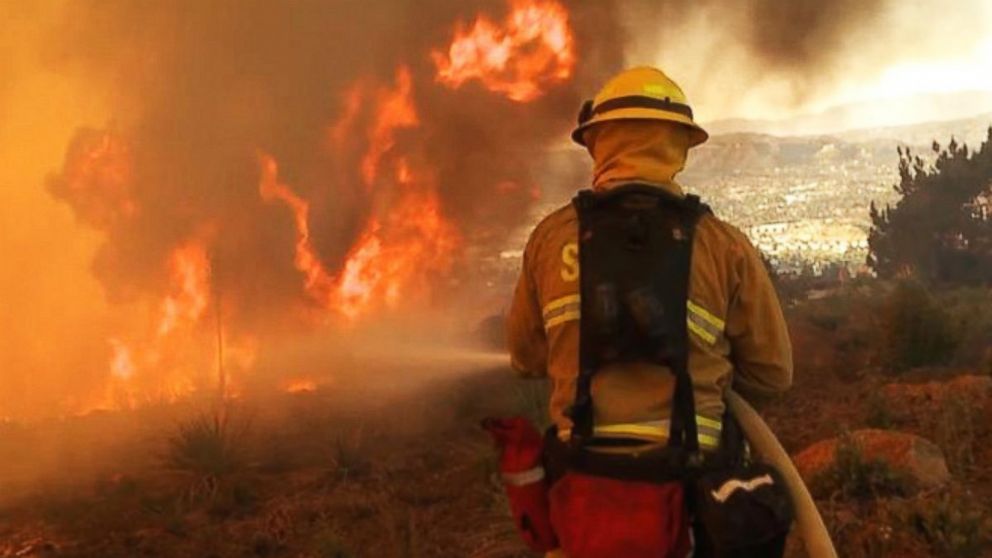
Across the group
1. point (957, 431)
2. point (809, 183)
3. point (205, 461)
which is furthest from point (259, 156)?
point (809, 183)

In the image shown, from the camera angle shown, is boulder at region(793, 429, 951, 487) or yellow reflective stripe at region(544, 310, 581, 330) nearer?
yellow reflective stripe at region(544, 310, 581, 330)

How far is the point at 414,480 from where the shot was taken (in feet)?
23.1

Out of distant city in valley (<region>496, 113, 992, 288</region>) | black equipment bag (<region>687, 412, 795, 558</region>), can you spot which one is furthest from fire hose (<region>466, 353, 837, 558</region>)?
distant city in valley (<region>496, 113, 992, 288</region>)

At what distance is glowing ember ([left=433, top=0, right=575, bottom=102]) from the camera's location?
480 inches

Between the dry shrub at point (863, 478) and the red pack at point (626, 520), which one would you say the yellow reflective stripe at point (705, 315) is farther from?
the dry shrub at point (863, 478)

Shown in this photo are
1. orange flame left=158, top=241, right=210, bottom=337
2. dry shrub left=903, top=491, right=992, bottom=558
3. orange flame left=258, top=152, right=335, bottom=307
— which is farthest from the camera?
orange flame left=258, top=152, right=335, bottom=307

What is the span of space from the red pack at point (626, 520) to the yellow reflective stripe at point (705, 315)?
46 cm

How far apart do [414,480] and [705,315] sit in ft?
15.3

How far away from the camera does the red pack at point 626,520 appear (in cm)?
256

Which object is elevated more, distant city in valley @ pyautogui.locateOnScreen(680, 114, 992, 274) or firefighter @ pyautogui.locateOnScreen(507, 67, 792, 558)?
distant city in valley @ pyautogui.locateOnScreen(680, 114, 992, 274)

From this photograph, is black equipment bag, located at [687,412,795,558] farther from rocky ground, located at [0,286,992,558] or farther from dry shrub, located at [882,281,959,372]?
dry shrub, located at [882,281,959,372]

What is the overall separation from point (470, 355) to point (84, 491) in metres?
6.53

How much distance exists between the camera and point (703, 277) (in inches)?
106

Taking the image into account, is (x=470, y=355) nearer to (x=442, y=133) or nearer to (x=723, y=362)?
(x=442, y=133)
